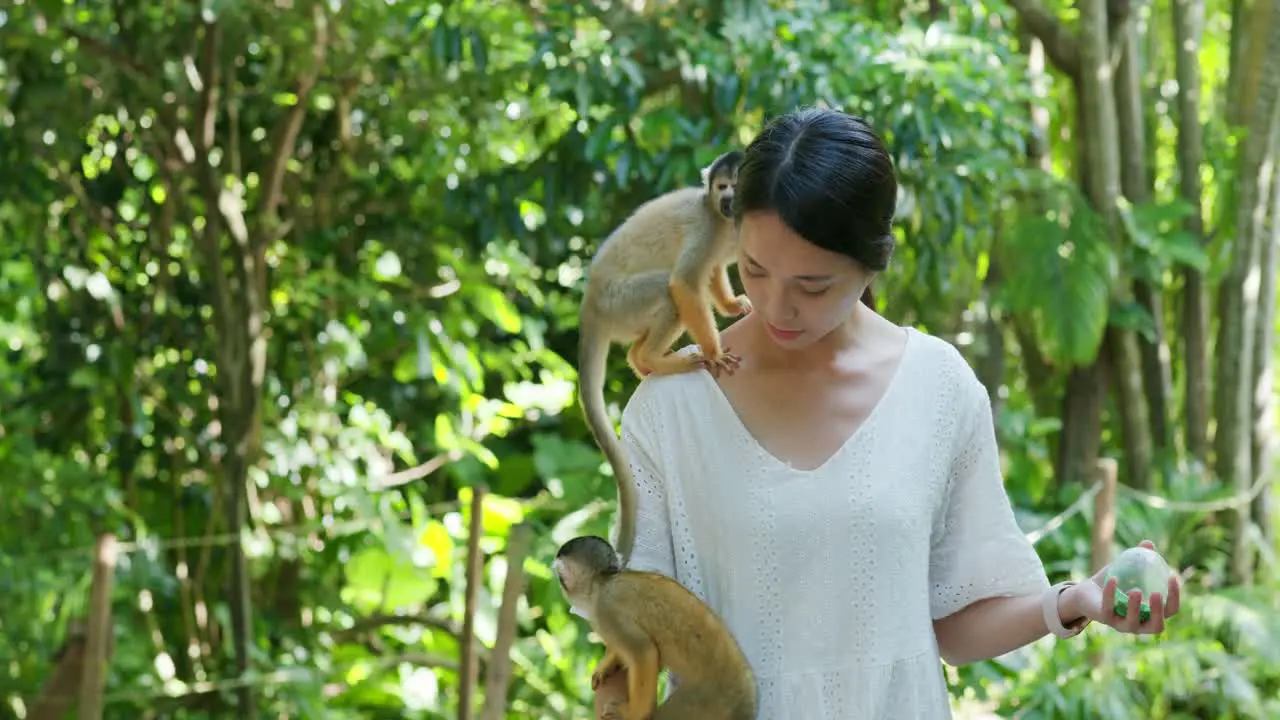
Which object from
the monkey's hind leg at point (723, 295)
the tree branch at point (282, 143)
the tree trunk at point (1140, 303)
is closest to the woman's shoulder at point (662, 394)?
the monkey's hind leg at point (723, 295)

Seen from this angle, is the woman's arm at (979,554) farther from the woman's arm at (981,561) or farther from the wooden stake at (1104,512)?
the wooden stake at (1104,512)

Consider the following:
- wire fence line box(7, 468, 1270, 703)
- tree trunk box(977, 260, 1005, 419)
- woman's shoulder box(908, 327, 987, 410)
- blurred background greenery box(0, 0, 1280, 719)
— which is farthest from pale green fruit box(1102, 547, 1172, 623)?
tree trunk box(977, 260, 1005, 419)

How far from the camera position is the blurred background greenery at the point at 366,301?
343 cm

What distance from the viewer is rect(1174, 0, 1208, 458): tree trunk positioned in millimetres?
5977

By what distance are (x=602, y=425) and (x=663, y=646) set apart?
0.55m

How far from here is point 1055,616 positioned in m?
1.30

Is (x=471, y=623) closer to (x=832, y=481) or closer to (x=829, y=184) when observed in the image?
(x=832, y=481)

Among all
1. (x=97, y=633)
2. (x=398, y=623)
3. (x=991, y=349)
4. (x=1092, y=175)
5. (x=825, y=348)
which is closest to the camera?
(x=825, y=348)

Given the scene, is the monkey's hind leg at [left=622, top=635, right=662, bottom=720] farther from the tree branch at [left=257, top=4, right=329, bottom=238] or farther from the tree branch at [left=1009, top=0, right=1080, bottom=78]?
the tree branch at [left=1009, top=0, right=1080, bottom=78]

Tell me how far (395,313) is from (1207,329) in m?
3.76

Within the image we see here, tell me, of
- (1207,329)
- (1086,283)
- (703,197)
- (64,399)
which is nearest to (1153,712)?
(1086,283)

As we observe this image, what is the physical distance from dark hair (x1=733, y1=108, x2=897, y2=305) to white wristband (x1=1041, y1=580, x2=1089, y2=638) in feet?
1.11

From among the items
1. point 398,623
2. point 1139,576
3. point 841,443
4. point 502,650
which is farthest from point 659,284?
point 398,623

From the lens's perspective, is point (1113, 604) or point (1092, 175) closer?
point (1113, 604)
